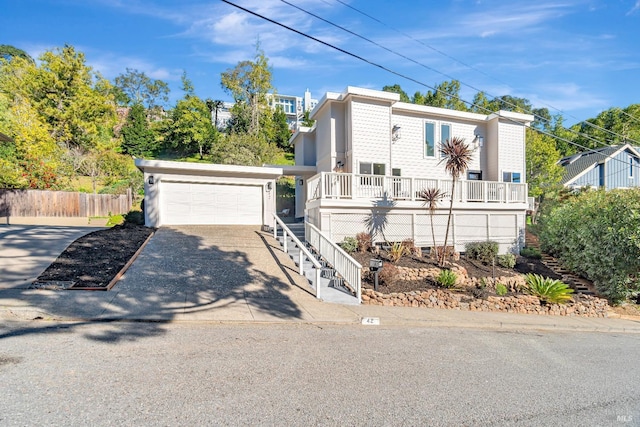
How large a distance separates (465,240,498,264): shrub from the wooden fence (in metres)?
20.0

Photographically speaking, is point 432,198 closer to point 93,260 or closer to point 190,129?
point 93,260

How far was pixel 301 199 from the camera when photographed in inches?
761

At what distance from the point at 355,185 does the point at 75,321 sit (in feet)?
32.1

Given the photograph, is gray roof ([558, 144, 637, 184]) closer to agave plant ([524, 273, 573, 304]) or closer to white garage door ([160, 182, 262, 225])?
agave plant ([524, 273, 573, 304])

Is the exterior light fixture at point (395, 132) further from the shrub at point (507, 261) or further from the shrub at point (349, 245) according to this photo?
the shrub at point (507, 261)

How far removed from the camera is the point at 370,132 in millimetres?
15711

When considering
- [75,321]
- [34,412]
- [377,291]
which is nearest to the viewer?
[34,412]

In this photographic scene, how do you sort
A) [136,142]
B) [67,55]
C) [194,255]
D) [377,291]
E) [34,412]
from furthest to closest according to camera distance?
[136,142]
[67,55]
[194,255]
[377,291]
[34,412]

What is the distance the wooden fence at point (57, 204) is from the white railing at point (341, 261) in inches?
602

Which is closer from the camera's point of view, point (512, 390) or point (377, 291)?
point (512, 390)

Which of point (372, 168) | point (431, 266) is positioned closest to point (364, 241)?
point (431, 266)

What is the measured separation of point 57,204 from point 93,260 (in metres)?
13.3

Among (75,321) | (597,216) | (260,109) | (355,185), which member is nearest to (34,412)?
(75,321)

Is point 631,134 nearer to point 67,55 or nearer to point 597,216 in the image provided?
point 597,216
